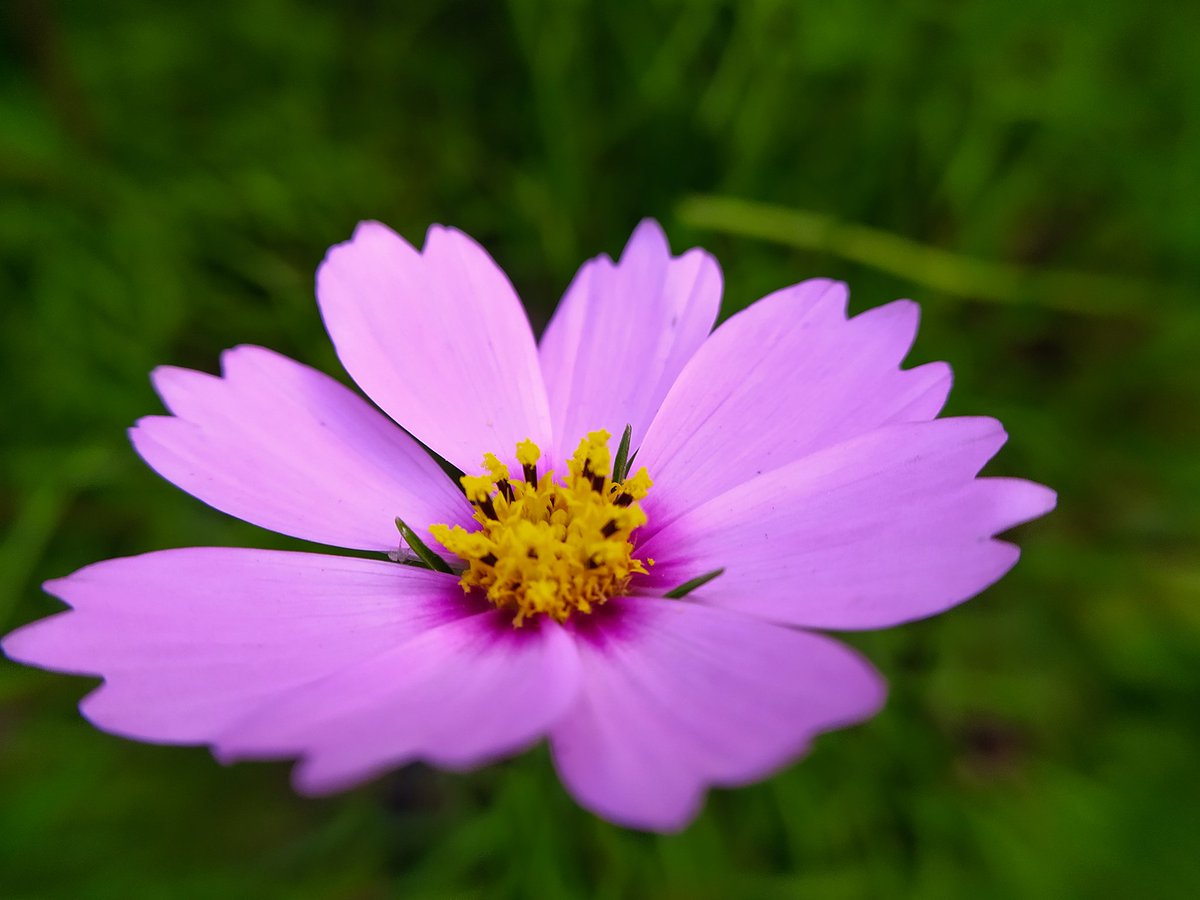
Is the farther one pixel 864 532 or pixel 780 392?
pixel 780 392

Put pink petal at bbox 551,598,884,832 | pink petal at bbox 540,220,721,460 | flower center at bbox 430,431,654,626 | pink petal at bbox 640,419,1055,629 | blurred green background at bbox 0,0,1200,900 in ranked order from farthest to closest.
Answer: blurred green background at bbox 0,0,1200,900, pink petal at bbox 540,220,721,460, flower center at bbox 430,431,654,626, pink petal at bbox 640,419,1055,629, pink petal at bbox 551,598,884,832

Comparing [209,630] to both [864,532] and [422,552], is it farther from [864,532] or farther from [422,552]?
[864,532]

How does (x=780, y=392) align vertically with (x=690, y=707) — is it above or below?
above

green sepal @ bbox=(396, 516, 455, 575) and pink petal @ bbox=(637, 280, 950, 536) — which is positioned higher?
pink petal @ bbox=(637, 280, 950, 536)

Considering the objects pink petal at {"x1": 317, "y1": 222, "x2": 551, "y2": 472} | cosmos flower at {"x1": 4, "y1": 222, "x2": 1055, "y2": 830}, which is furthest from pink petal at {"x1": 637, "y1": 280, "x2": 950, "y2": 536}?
pink petal at {"x1": 317, "y1": 222, "x2": 551, "y2": 472}

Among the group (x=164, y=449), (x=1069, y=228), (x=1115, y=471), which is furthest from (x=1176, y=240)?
(x=164, y=449)

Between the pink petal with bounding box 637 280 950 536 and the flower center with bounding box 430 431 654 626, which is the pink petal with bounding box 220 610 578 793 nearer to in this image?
the flower center with bounding box 430 431 654 626

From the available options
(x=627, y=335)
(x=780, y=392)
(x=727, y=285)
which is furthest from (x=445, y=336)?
(x=727, y=285)
